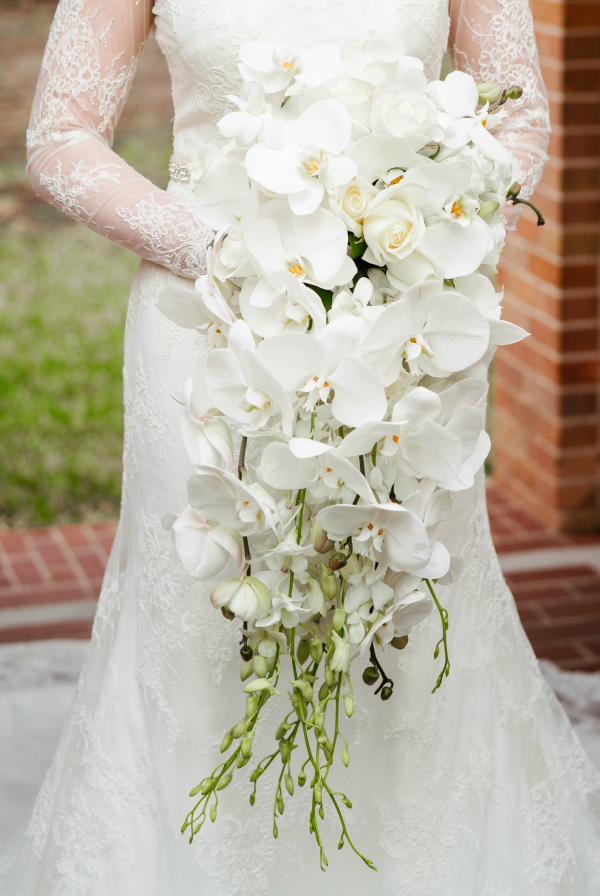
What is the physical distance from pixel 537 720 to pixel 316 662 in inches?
43.2

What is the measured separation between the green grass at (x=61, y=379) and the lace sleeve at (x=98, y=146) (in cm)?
328

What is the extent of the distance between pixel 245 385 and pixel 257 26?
850 millimetres

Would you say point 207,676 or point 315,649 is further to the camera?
point 207,676

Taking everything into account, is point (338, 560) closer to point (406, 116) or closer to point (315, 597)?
point (315, 597)

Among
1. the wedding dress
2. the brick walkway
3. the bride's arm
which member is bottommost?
the brick walkway

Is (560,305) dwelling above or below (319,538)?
above

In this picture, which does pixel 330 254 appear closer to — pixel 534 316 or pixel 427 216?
pixel 427 216

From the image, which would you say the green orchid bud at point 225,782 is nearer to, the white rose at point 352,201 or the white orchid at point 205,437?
the white orchid at point 205,437

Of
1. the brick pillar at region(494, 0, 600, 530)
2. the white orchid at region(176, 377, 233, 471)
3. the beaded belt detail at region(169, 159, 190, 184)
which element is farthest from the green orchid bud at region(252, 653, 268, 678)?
the brick pillar at region(494, 0, 600, 530)

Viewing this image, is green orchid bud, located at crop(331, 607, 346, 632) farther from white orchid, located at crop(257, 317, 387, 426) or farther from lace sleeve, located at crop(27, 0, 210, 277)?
lace sleeve, located at crop(27, 0, 210, 277)

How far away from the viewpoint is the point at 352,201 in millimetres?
1384

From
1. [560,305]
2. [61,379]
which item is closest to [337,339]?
[560,305]

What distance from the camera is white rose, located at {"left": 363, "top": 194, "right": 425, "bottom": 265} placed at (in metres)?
1.36

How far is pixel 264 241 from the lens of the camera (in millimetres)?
1385
